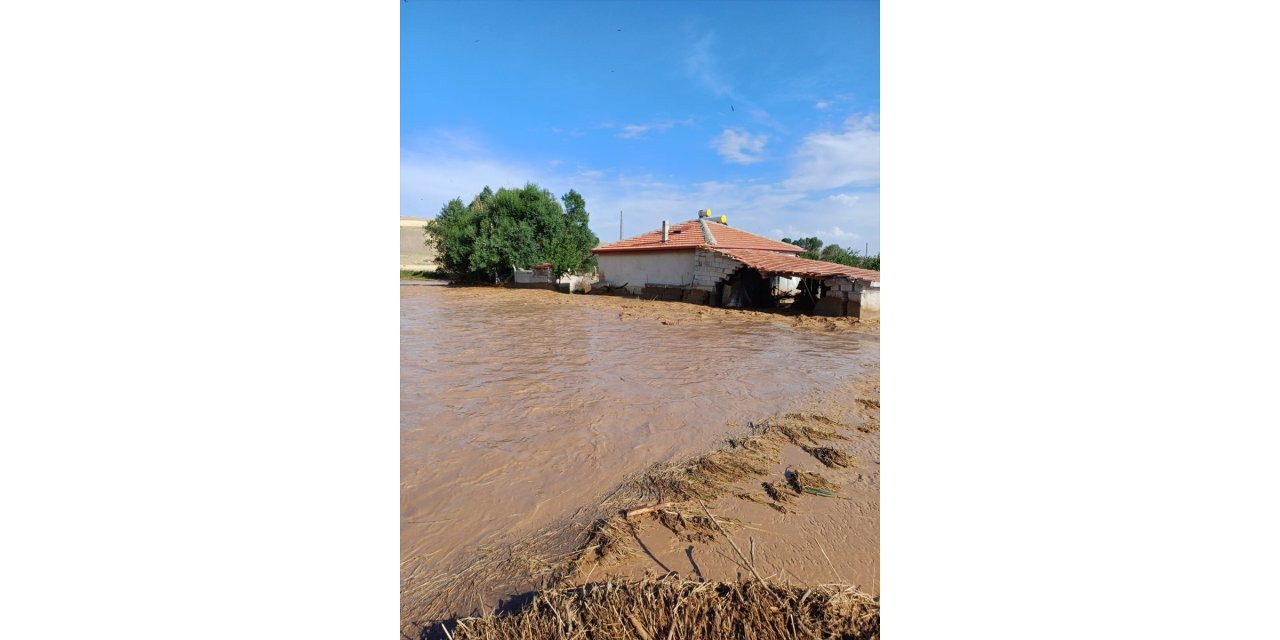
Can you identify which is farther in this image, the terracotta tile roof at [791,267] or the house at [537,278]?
the house at [537,278]

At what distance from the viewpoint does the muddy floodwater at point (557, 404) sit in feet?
Result: 9.82

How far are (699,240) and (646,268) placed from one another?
2547 millimetres

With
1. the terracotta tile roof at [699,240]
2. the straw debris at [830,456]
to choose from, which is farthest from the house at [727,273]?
the straw debris at [830,456]

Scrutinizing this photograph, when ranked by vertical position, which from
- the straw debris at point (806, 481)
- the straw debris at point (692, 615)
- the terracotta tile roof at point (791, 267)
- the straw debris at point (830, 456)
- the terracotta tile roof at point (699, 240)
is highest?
the terracotta tile roof at point (699, 240)

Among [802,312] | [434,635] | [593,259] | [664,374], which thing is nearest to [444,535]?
[434,635]

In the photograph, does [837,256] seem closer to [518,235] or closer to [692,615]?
[518,235]

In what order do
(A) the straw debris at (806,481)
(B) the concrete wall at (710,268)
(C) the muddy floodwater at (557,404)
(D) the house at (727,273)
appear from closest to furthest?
(C) the muddy floodwater at (557,404) < (A) the straw debris at (806,481) < (D) the house at (727,273) < (B) the concrete wall at (710,268)

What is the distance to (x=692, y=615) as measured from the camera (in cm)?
151

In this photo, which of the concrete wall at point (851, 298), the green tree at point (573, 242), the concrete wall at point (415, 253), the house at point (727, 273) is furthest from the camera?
the concrete wall at point (415, 253)

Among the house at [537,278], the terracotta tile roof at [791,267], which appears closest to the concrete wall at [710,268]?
the terracotta tile roof at [791,267]

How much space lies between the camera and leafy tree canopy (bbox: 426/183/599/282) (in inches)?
941

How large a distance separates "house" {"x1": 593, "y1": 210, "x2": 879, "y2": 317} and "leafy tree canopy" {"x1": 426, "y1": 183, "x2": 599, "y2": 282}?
4.07 m

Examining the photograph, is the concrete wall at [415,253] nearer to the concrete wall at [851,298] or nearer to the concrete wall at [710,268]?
the concrete wall at [710,268]

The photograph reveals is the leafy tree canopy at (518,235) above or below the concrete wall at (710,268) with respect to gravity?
above
